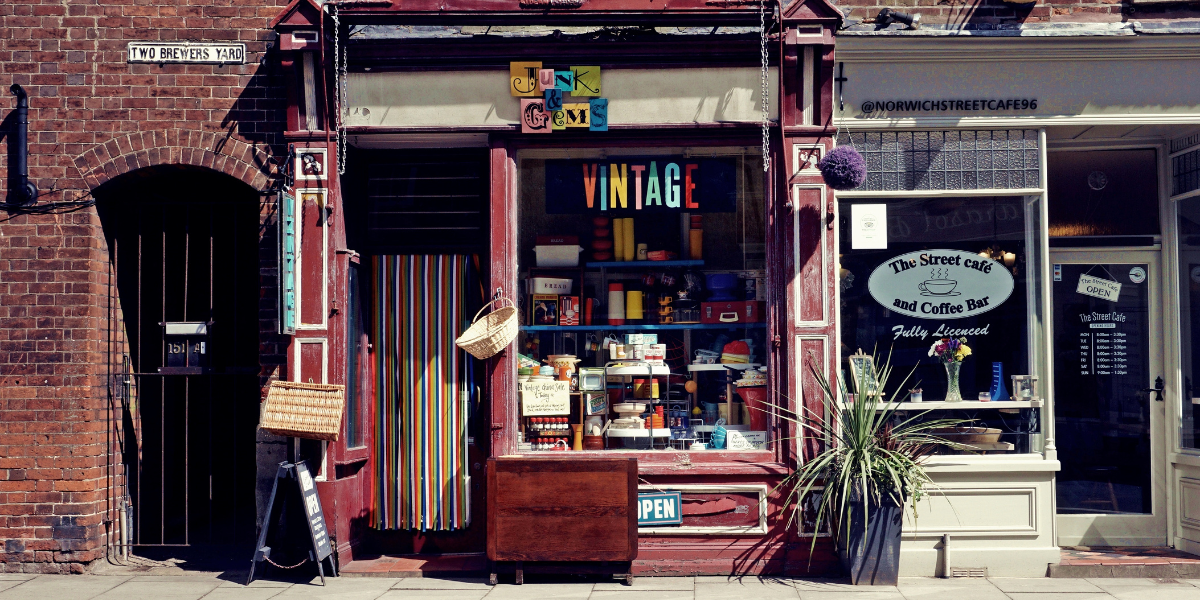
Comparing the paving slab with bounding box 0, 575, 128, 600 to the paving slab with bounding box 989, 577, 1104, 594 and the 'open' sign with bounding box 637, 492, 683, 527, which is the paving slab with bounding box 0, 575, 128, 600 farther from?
the paving slab with bounding box 989, 577, 1104, 594

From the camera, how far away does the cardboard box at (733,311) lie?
7.66 metres

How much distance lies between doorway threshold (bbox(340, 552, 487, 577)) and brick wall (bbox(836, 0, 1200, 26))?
518 cm

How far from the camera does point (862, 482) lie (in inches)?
269

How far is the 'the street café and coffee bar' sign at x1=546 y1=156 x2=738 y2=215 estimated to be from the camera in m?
7.73

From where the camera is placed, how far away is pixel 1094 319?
26.5 feet

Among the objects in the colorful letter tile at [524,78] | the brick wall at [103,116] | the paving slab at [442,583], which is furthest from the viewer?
the brick wall at [103,116]

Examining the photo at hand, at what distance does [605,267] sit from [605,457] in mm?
1523

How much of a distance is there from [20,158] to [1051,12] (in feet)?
26.5

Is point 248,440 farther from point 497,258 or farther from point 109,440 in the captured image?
point 497,258

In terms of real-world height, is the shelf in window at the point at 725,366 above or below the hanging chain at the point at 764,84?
below

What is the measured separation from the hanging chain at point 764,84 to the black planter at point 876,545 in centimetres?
268

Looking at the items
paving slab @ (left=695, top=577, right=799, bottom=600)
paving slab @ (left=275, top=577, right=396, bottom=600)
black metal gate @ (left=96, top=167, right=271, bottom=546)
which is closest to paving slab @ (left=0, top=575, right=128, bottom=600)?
black metal gate @ (left=96, top=167, right=271, bottom=546)

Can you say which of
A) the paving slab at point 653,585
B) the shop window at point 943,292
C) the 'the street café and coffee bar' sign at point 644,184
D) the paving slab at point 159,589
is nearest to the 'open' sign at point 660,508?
the paving slab at point 653,585

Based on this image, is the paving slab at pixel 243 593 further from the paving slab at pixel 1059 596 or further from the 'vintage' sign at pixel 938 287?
the paving slab at pixel 1059 596
